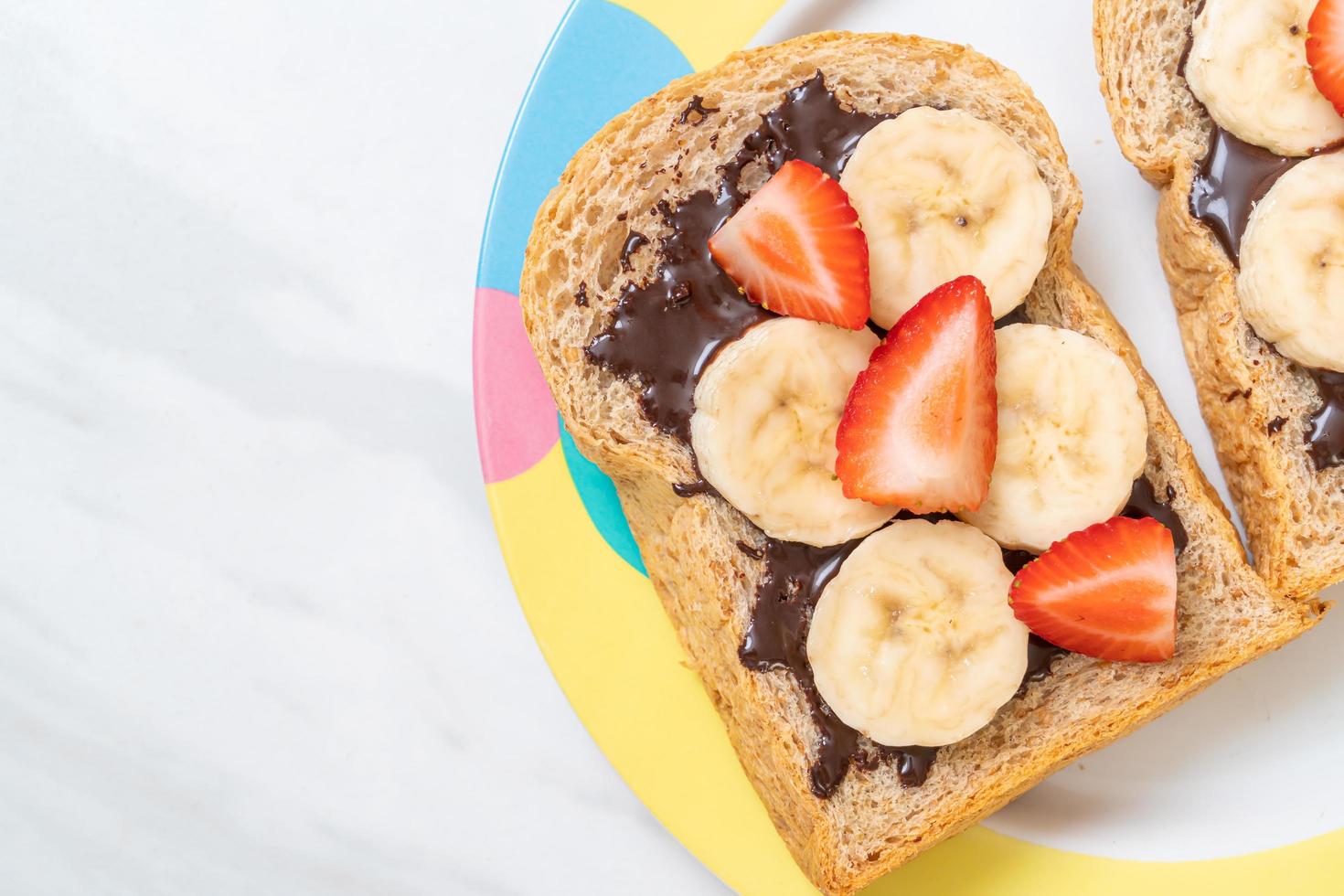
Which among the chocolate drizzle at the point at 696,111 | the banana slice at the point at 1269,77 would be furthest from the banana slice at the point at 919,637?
the banana slice at the point at 1269,77

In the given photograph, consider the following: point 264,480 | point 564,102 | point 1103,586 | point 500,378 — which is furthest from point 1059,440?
point 264,480

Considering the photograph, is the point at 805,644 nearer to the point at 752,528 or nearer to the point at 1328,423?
the point at 752,528

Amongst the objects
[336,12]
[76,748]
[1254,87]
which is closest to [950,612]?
[1254,87]

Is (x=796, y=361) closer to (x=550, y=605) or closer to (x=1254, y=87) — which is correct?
(x=550, y=605)

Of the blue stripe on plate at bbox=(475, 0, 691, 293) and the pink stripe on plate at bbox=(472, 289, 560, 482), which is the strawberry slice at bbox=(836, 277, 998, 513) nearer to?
the pink stripe on plate at bbox=(472, 289, 560, 482)

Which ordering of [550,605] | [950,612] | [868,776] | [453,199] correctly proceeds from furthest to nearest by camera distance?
1. [453,199]
2. [550,605]
3. [868,776]
4. [950,612]

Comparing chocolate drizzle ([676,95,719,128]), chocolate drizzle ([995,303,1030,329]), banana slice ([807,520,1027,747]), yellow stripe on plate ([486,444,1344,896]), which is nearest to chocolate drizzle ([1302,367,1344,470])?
chocolate drizzle ([995,303,1030,329])

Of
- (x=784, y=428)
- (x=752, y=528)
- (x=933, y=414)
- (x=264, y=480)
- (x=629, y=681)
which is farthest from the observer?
(x=264, y=480)
